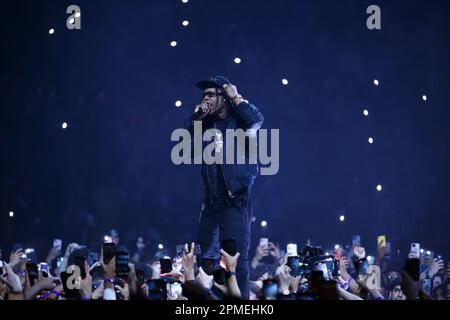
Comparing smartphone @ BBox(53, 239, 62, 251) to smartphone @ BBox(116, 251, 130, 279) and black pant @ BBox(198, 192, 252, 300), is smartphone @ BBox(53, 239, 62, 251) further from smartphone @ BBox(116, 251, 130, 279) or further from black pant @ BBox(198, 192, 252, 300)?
smartphone @ BBox(116, 251, 130, 279)

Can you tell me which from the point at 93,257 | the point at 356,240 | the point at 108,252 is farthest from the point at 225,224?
the point at 108,252

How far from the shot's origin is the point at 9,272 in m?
3.97

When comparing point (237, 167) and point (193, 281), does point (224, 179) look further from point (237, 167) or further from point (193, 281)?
point (193, 281)

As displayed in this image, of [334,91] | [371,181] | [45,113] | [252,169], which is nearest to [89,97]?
[45,113]

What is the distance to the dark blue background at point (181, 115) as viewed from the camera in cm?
800

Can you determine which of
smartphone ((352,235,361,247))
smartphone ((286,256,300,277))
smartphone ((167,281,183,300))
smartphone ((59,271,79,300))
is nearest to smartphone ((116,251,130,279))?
smartphone ((59,271,79,300))

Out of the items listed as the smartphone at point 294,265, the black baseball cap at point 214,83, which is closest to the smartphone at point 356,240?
the black baseball cap at point 214,83

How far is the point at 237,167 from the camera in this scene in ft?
24.2

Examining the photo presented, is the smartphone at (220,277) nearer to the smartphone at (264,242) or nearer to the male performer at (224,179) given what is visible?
the male performer at (224,179)

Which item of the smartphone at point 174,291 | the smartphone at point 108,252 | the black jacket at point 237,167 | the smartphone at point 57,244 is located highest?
the black jacket at point 237,167

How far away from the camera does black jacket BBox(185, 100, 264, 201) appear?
734cm

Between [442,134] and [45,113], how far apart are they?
4.85 metres

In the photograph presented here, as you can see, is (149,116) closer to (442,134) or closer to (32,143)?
(32,143)

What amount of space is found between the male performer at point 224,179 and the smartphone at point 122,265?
136 inches
